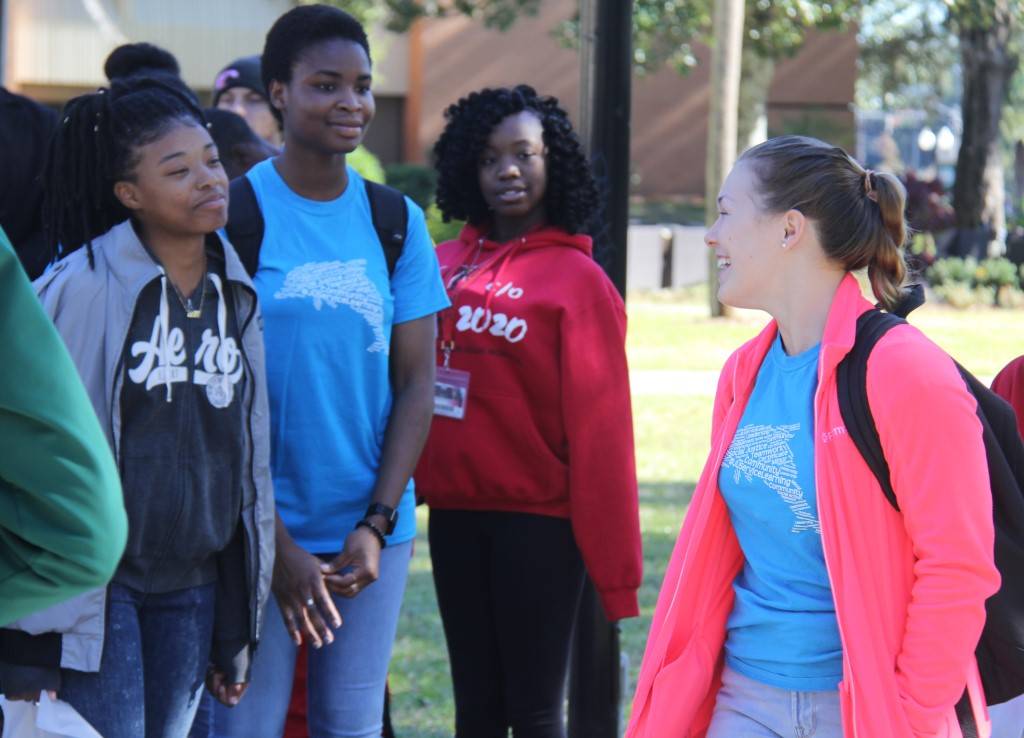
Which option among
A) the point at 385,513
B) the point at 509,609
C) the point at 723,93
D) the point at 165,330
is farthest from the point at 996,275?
the point at 165,330

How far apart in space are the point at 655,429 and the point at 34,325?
10532 millimetres

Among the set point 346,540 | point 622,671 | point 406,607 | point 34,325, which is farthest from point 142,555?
point 406,607

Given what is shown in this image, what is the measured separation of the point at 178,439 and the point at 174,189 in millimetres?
581

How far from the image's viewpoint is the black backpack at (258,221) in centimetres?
361

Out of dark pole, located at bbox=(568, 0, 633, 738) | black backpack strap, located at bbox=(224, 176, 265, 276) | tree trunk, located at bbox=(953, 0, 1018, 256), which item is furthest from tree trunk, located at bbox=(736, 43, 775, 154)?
black backpack strap, located at bbox=(224, 176, 265, 276)

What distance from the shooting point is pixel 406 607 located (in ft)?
23.5

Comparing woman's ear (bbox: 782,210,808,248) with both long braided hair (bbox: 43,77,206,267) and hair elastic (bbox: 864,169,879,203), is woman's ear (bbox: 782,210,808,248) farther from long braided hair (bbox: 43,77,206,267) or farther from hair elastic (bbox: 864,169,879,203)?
long braided hair (bbox: 43,77,206,267)

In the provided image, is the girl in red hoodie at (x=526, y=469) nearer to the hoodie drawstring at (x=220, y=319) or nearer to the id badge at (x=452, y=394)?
the id badge at (x=452, y=394)

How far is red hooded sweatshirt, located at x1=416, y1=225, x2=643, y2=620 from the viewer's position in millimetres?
4113

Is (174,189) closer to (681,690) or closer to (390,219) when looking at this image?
(390,219)

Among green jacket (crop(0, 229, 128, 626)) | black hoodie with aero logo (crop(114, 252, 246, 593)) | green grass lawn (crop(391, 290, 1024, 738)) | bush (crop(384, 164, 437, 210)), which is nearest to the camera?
green jacket (crop(0, 229, 128, 626))

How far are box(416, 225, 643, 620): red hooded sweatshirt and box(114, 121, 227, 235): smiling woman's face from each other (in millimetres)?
1063

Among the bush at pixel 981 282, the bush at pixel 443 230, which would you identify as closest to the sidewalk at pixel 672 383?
the bush at pixel 443 230

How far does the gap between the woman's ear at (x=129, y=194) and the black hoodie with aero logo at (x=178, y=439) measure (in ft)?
0.75
